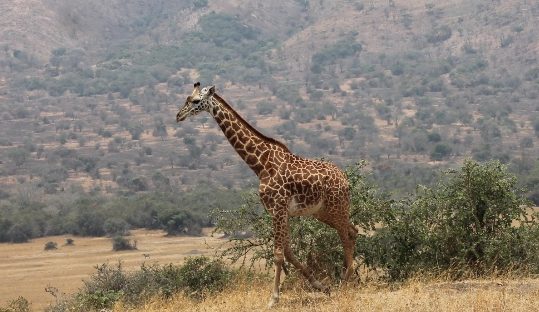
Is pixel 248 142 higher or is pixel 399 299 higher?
pixel 248 142

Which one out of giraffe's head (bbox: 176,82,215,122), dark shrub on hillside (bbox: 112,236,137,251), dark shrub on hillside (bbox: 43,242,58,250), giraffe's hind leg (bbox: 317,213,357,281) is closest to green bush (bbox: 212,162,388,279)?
giraffe's hind leg (bbox: 317,213,357,281)

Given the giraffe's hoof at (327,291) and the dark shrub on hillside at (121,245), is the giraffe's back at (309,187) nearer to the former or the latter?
the giraffe's hoof at (327,291)

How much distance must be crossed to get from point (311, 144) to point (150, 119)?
89.0 ft

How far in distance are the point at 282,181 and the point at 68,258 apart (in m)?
36.2

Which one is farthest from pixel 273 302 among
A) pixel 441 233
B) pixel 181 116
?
pixel 441 233

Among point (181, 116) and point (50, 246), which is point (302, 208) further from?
point (50, 246)

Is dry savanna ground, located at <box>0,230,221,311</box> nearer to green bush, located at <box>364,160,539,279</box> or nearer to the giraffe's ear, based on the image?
green bush, located at <box>364,160,539,279</box>

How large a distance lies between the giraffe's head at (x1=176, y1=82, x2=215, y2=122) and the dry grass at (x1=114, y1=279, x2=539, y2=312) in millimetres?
2542

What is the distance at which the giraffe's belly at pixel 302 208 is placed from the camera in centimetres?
1150

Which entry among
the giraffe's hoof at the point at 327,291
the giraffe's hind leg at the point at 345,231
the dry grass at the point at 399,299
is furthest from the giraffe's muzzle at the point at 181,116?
the giraffe's hoof at the point at 327,291

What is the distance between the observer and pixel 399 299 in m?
10.8

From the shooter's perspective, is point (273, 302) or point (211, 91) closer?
point (273, 302)

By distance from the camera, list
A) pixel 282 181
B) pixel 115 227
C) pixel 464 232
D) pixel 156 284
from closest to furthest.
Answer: pixel 282 181 < pixel 464 232 < pixel 156 284 < pixel 115 227

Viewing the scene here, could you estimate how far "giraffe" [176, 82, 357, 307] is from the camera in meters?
11.4
